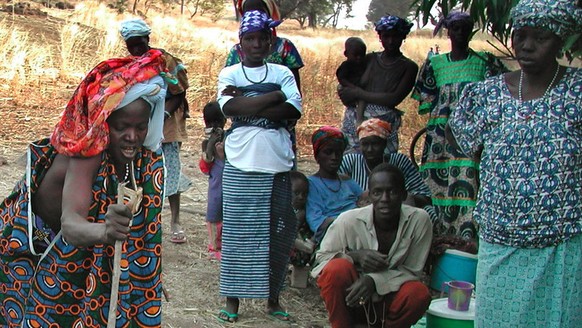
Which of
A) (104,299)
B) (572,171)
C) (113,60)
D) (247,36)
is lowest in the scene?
(104,299)

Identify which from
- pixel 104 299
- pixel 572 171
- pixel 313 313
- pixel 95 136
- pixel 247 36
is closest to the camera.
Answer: pixel 95 136

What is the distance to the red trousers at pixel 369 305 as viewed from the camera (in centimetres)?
392

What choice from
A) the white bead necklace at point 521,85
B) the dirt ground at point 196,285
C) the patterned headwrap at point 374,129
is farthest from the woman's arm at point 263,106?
the white bead necklace at point 521,85

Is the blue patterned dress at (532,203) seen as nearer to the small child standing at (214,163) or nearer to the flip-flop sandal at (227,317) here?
the flip-flop sandal at (227,317)

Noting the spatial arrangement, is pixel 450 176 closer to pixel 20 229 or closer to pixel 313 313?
pixel 313 313

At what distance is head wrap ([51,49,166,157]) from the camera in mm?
2461

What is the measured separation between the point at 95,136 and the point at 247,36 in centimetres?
223

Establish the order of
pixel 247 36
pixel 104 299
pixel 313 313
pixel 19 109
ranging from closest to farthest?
1. pixel 104 299
2. pixel 247 36
3. pixel 313 313
4. pixel 19 109

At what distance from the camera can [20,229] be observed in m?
2.66

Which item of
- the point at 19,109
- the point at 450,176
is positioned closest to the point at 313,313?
the point at 450,176

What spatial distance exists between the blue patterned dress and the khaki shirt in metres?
0.99

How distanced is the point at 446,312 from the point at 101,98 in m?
2.07

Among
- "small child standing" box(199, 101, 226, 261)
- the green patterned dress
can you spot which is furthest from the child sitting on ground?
"small child standing" box(199, 101, 226, 261)

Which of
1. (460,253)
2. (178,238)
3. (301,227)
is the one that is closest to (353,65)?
(301,227)
